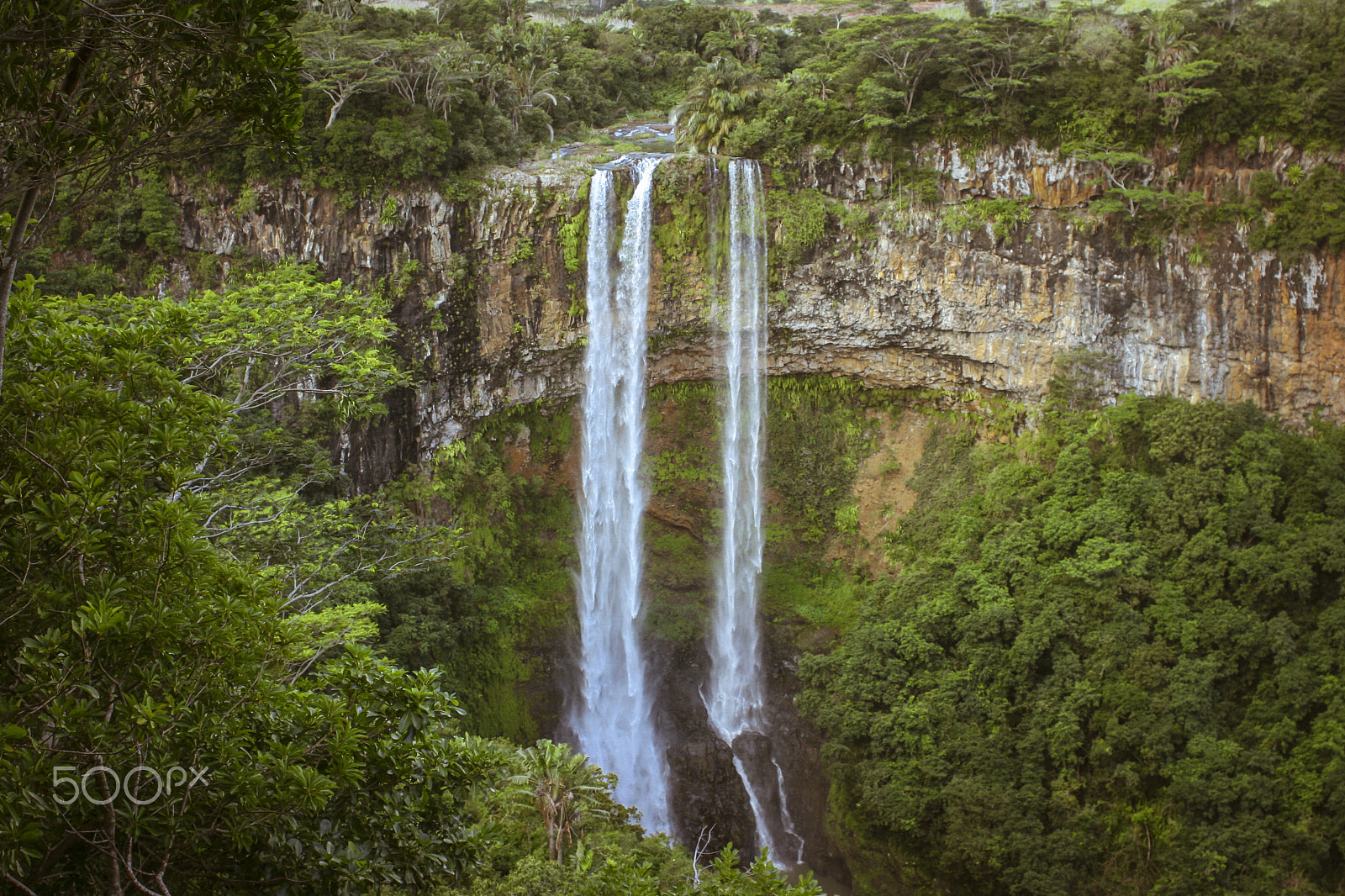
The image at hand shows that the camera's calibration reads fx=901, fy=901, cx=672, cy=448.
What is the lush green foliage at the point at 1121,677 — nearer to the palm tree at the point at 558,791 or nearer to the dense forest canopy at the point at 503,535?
the dense forest canopy at the point at 503,535

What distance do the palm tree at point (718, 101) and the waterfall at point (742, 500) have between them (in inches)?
42.8

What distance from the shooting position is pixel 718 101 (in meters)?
19.4

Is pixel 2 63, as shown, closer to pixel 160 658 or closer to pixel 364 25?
pixel 160 658

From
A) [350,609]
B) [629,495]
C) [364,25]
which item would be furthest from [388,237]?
[350,609]

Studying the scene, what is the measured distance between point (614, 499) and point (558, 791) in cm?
866

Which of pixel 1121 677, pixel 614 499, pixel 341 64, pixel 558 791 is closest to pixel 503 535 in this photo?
pixel 614 499

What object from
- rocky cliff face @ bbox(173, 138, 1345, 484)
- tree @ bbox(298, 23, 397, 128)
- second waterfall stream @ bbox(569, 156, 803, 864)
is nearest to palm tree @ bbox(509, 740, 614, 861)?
second waterfall stream @ bbox(569, 156, 803, 864)

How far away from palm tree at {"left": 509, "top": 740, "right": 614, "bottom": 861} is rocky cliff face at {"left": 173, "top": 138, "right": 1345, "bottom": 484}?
7.77 meters

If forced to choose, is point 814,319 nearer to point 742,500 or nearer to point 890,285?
point 890,285

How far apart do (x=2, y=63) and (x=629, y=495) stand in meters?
16.8

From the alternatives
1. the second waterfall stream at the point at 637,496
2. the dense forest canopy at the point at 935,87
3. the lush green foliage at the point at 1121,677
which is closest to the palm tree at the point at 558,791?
the lush green foliage at the point at 1121,677

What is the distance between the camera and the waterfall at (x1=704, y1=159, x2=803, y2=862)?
19.2 meters

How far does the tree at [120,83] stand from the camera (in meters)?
3.98

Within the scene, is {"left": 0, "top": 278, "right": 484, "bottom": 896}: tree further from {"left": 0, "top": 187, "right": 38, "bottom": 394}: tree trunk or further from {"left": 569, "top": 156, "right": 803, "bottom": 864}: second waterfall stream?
{"left": 569, "top": 156, "right": 803, "bottom": 864}: second waterfall stream
